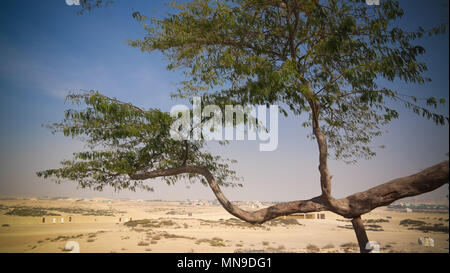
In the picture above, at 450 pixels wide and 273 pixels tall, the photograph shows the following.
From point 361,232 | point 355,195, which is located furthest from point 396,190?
point 361,232

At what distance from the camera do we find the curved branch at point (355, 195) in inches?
181

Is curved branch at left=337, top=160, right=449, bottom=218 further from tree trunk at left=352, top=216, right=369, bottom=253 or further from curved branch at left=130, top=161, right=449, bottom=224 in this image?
tree trunk at left=352, top=216, right=369, bottom=253

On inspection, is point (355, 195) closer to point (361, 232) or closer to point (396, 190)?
point (396, 190)

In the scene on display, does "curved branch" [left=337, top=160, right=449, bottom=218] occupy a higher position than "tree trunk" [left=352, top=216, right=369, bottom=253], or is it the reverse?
"curved branch" [left=337, top=160, right=449, bottom=218]

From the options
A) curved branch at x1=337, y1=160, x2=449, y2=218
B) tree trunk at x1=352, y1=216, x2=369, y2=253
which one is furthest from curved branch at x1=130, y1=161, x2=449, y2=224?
tree trunk at x1=352, y1=216, x2=369, y2=253

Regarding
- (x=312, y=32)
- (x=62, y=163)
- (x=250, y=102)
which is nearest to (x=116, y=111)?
(x=62, y=163)

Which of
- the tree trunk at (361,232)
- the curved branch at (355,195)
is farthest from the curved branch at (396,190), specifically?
the tree trunk at (361,232)

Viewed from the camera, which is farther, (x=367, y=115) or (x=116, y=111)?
(x=367, y=115)

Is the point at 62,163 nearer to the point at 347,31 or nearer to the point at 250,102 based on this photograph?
the point at 250,102

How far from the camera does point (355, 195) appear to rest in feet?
17.5

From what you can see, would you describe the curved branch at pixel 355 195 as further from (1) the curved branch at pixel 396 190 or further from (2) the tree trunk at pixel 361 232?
(2) the tree trunk at pixel 361 232

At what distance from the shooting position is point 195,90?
20.3 feet

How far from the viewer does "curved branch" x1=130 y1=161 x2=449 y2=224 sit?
4.61 m
